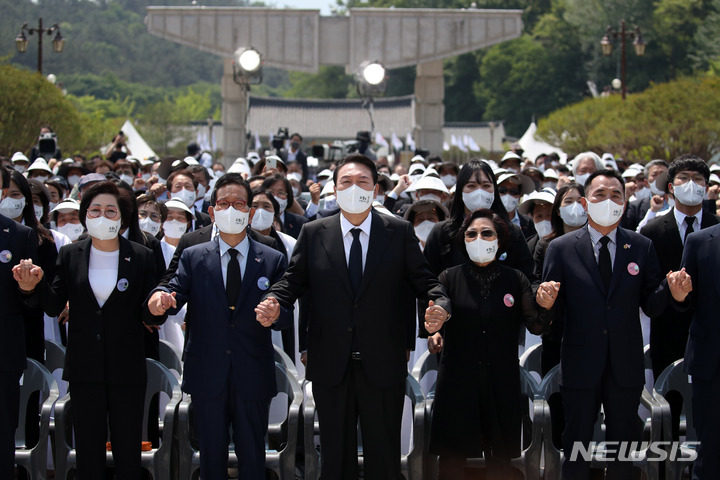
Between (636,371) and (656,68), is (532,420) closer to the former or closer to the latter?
(636,371)

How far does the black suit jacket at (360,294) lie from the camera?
6.01 m

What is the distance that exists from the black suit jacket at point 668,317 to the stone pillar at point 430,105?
19.7m

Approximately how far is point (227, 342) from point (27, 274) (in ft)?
4.24

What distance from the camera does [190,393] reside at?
20.4ft

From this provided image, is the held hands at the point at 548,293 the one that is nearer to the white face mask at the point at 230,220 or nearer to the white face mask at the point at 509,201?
the white face mask at the point at 230,220

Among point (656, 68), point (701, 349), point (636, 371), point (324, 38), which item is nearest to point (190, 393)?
point (636, 371)

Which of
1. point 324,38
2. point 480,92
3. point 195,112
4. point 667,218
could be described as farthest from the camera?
point 195,112

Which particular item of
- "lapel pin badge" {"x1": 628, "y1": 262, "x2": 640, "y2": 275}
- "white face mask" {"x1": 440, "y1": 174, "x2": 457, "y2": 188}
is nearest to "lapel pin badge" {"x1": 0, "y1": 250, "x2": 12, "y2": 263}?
"lapel pin badge" {"x1": 628, "y1": 262, "x2": 640, "y2": 275}

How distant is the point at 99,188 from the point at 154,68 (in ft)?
427

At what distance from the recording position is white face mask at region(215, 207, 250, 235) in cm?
629

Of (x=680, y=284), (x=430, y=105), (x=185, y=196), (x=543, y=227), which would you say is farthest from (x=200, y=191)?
(x=430, y=105)

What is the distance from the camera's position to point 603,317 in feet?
20.6

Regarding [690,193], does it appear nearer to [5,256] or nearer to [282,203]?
[282,203]

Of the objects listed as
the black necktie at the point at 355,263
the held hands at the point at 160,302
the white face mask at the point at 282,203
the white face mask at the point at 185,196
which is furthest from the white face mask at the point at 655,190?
the held hands at the point at 160,302
